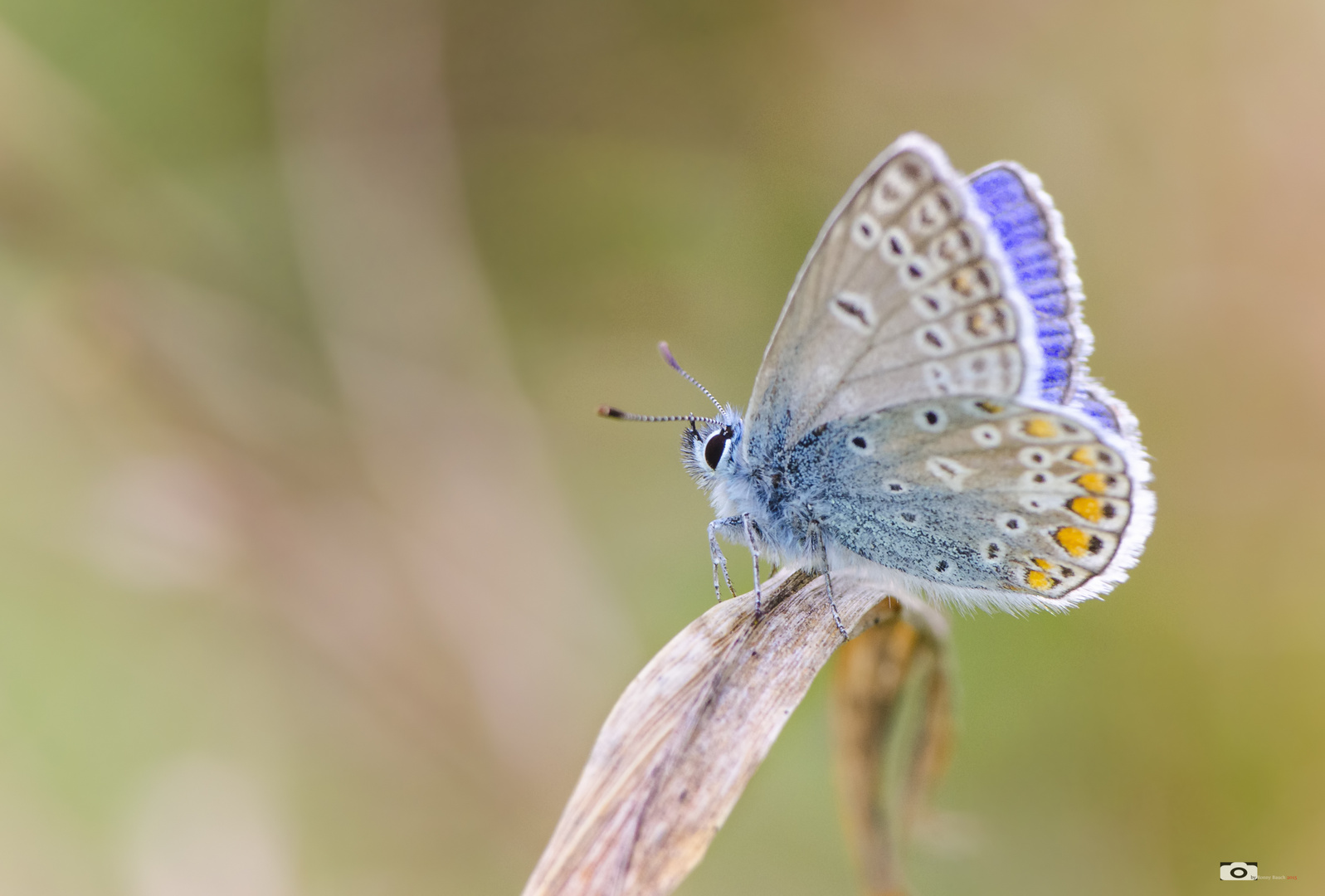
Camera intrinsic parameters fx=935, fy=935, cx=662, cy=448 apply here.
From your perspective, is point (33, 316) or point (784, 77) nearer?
point (33, 316)

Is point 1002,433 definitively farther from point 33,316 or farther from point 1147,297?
point 33,316

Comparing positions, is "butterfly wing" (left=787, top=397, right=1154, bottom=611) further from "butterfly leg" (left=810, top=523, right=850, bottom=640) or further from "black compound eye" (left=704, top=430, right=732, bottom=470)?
"black compound eye" (left=704, top=430, right=732, bottom=470)

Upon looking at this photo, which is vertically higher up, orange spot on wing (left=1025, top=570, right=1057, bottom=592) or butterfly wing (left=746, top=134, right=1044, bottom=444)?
butterfly wing (left=746, top=134, right=1044, bottom=444)

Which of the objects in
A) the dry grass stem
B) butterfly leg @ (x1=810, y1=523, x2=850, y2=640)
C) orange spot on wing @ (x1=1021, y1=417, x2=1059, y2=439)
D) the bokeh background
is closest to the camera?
the dry grass stem

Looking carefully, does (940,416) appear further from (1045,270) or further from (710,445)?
(710,445)

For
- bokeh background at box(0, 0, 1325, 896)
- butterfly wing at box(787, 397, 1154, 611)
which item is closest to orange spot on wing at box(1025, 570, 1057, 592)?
butterfly wing at box(787, 397, 1154, 611)

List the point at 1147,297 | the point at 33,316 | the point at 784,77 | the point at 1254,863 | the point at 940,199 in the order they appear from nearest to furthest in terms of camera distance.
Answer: the point at 940,199 < the point at 1254,863 < the point at 33,316 < the point at 1147,297 < the point at 784,77

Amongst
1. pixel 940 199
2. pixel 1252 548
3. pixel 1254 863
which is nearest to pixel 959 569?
pixel 940 199

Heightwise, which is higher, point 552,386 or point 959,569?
point 552,386
